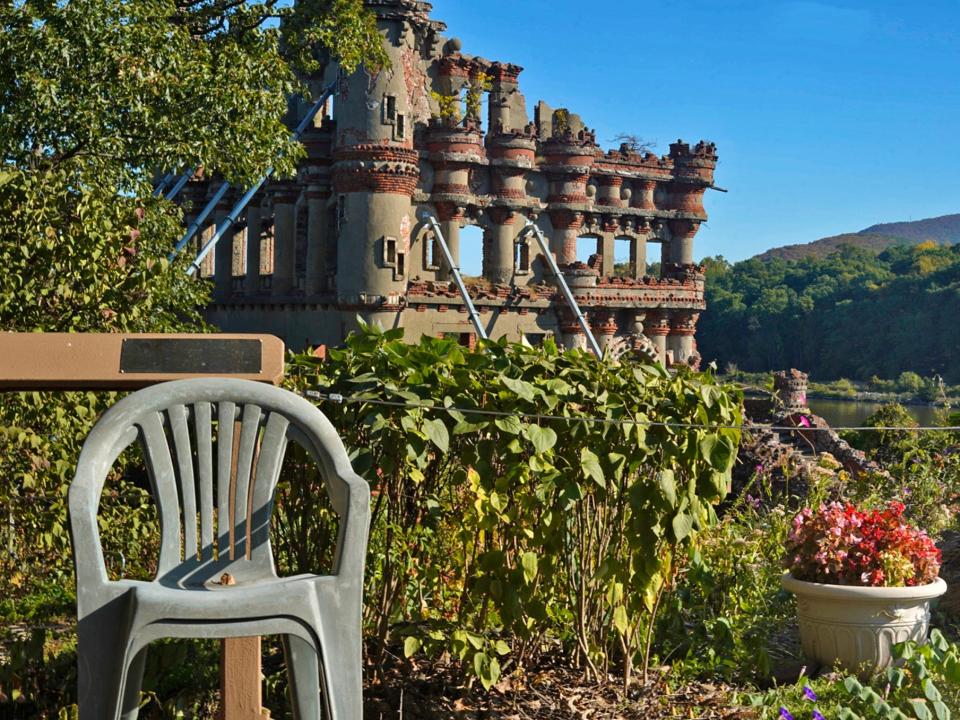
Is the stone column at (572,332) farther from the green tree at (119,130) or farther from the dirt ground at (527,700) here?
the dirt ground at (527,700)

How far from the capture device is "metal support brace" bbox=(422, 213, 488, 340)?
85.5 ft

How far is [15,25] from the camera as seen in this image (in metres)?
9.66

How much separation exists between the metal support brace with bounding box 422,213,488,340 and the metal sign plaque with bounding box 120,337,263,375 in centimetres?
2189

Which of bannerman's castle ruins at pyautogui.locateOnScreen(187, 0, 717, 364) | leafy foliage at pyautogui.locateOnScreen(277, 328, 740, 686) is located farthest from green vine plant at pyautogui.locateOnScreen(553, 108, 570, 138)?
leafy foliage at pyautogui.locateOnScreen(277, 328, 740, 686)

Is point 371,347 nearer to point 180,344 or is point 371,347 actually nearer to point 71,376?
point 180,344

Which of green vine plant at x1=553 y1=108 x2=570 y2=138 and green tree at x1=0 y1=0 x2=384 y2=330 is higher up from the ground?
green vine plant at x1=553 y1=108 x2=570 y2=138

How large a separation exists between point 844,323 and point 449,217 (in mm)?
54476

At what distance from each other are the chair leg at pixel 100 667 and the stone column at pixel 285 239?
24.7 metres

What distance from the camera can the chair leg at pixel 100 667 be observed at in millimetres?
2848

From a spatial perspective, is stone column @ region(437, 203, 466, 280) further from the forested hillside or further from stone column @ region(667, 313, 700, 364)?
the forested hillside

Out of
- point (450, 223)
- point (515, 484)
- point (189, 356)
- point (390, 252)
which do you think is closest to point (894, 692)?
point (515, 484)

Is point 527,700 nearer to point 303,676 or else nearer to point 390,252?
point 303,676

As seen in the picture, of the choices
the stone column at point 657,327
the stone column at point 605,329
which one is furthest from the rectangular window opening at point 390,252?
the stone column at point 657,327

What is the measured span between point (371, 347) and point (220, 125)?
278 inches
